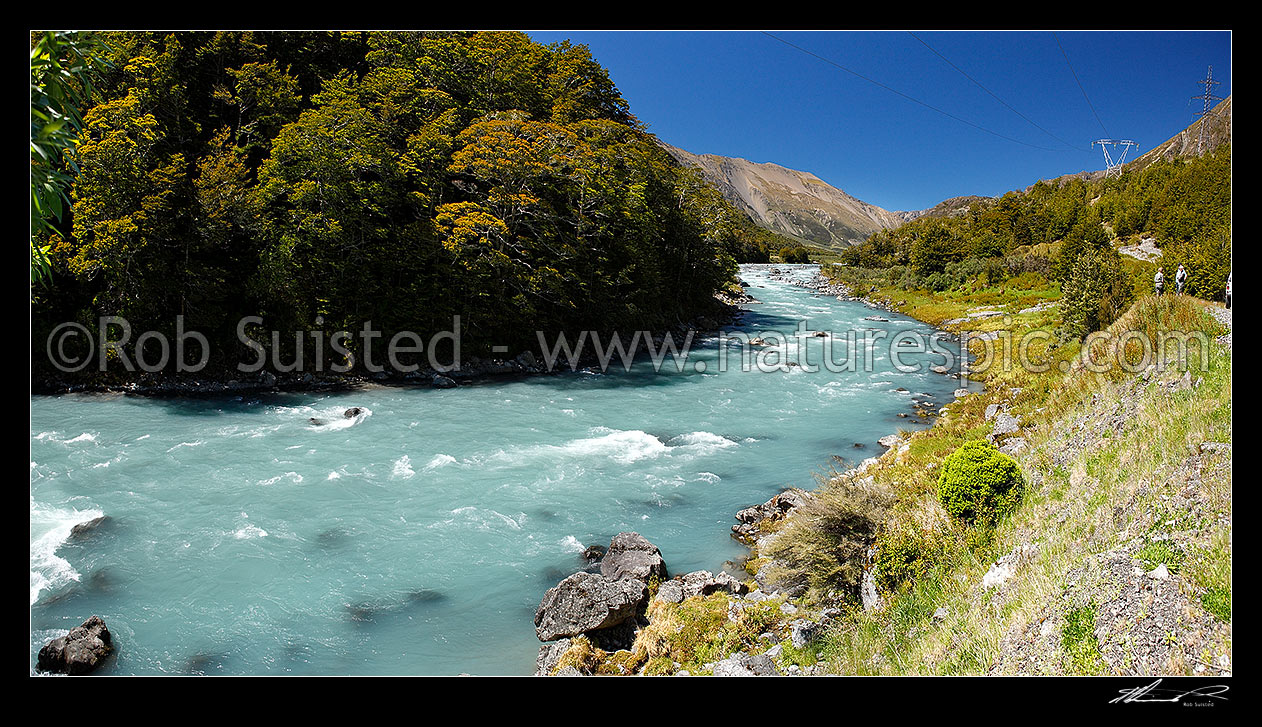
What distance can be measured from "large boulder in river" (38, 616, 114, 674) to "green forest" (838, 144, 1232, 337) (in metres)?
27.5

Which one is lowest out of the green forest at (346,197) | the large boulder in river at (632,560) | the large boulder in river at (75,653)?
the large boulder in river at (75,653)

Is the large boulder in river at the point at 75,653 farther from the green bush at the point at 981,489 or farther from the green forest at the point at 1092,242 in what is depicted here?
the green forest at the point at 1092,242

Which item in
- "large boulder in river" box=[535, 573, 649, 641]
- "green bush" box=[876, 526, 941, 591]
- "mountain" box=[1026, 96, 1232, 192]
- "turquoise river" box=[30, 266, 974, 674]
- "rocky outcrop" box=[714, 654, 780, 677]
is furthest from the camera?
"mountain" box=[1026, 96, 1232, 192]

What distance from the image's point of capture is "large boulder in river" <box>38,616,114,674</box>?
8.14 metres

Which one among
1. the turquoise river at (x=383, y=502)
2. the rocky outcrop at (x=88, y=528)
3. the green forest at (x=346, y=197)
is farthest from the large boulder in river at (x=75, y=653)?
the green forest at (x=346, y=197)

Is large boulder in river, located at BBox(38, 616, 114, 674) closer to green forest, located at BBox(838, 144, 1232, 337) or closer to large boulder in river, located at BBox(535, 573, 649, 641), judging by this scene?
large boulder in river, located at BBox(535, 573, 649, 641)

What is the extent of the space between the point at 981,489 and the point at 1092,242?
47179mm

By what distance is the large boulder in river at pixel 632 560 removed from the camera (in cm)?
1009

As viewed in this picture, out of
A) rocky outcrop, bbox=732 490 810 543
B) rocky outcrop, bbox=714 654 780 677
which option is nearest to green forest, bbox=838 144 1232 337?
rocky outcrop, bbox=732 490 810 543

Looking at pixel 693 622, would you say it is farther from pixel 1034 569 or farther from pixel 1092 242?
pixel 1092 242

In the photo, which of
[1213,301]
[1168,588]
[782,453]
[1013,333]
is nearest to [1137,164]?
[1013,333]
